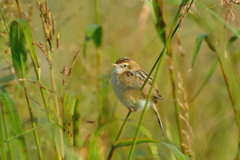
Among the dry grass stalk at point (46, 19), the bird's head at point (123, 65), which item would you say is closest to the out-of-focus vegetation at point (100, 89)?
the dry grass stalk at point (46, 19)

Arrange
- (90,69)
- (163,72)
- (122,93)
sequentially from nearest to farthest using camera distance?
(122,93), (90,69), (163,72)

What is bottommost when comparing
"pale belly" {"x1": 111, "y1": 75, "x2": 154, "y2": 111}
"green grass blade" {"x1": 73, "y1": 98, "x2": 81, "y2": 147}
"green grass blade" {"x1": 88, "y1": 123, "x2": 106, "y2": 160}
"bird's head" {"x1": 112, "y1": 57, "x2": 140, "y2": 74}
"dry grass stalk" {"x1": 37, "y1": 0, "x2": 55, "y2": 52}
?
"green grass blade" {"x1": 88, "y1": 123, "x2": 106, "y2": 160}

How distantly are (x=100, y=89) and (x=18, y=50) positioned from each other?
136 cm

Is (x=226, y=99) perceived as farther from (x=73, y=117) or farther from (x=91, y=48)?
(x=73, y=117)

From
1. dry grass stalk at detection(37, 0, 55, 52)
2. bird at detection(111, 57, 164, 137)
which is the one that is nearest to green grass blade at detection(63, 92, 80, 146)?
dry grass stalk at detection(37, 0, 55, 52)

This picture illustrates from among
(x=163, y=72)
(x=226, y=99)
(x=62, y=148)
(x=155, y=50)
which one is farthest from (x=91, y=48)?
(x=62, y=148)

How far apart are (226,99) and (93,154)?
265 cm

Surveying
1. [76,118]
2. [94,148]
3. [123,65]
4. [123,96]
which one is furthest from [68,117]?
[123,65]

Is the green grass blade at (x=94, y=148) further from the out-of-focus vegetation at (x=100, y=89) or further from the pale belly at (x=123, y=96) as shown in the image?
the pale belly at (x=123, y=96)

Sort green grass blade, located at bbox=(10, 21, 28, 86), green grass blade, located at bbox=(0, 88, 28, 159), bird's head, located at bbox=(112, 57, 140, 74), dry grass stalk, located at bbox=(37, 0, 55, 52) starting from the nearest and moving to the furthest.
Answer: dry grass stalk, located at bbox=(37, 0, 55, 52) < green grass blade, located at bbox=(10, 21, 28, 86) < green grass blade, located at bbox=(0, 88, 28, 159) < bird's head, located at bbox=(112, 57, 140, 74)

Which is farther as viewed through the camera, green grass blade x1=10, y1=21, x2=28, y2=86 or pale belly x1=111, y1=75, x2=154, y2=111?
pale belly x1=111, y1=75, x2=154, y2=111

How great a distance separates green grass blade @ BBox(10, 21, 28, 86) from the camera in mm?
1972

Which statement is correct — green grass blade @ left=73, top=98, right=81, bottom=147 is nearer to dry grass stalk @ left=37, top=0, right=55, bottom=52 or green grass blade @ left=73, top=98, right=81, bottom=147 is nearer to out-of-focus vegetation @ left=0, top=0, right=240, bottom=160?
out-of-focus vegetation @ left=0, top=0, right=240, bottom=160

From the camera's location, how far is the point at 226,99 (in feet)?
13.8
